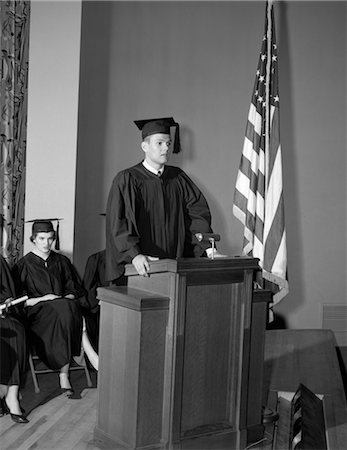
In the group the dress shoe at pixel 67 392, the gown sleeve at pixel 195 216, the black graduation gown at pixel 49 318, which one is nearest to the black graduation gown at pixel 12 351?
the black graduation gown at pixel 49 318

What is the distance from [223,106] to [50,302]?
285 cm

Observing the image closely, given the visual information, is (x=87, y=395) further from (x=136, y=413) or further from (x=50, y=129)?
(x=50, y=129)

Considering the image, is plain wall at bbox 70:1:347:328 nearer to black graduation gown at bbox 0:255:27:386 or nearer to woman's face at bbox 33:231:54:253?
woman's face at bbox 33:231:54:253

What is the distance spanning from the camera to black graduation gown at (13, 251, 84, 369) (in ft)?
14.8

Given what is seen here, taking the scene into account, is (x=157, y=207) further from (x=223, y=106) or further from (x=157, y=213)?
(x=223, y=106)

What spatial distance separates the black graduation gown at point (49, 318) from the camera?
450 cm

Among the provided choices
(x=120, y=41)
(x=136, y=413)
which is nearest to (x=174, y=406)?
(x=136, y=413)

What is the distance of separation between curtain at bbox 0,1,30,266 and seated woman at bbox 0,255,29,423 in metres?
1.18

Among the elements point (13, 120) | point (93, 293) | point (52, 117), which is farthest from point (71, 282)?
point (52, 117)

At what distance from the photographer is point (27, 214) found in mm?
5602

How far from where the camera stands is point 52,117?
567 cm

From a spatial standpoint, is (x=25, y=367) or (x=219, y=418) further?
(x=25, y=367)

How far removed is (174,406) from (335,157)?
4.22 m

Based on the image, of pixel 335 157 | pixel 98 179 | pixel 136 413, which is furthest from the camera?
pixel 335 157
